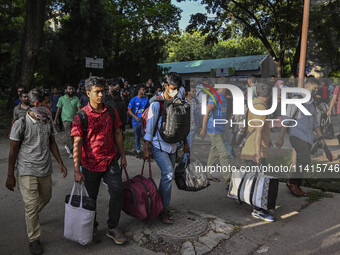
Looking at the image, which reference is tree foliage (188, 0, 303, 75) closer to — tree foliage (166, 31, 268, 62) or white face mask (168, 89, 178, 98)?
white face mask (168, 89, 178, 98)

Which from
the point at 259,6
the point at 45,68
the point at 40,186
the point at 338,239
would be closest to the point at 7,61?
the point at 45,68

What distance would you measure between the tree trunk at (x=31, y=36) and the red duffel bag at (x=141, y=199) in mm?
11921

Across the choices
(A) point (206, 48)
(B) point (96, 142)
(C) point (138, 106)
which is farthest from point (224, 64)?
(B) point (96, 142)

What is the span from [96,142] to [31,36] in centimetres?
1226

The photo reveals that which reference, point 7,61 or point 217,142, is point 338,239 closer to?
point 217,142

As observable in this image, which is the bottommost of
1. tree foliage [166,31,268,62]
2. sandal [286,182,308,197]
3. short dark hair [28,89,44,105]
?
sandal [286,182,308,197]

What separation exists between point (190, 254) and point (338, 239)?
1.76 meters

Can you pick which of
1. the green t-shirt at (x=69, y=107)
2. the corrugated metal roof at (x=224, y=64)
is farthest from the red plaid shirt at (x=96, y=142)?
the corrugated metal roof at (x=224, y=64)

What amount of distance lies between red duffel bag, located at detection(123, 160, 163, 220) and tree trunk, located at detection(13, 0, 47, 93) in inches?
469

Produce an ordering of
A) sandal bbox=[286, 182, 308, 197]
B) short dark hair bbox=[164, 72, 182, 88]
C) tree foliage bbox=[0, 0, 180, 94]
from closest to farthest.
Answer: short dark hair bbox=[164, 72, 182, 88]
sandal bbox=[286, 182, 308, 197]
tree foliage bbox=[0, 0, 180, 94]

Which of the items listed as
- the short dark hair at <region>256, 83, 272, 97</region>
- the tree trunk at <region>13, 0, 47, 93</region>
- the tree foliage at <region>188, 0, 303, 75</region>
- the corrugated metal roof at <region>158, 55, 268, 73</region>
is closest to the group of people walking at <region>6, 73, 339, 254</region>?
the short dark hair at <region>256, 83, 272, 97</region>

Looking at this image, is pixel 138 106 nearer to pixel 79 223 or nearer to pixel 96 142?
pixel 96 142

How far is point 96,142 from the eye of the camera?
3516mm

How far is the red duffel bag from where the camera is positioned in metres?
3.76
